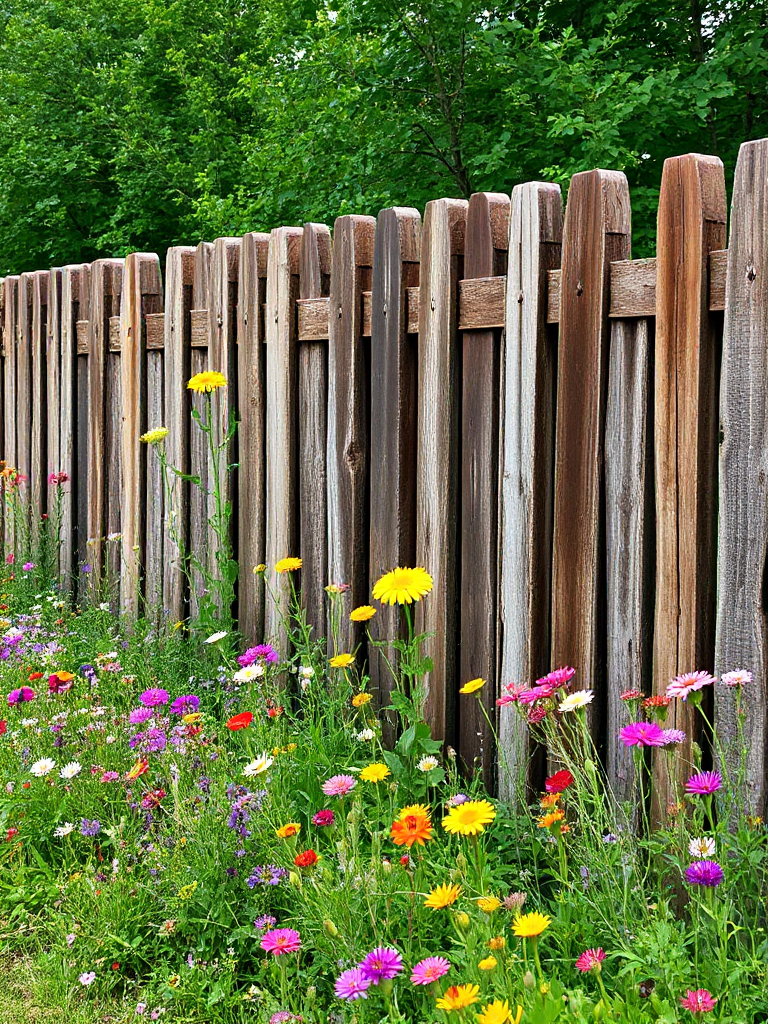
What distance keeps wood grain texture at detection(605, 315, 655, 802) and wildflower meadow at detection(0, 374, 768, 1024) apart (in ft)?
0.27

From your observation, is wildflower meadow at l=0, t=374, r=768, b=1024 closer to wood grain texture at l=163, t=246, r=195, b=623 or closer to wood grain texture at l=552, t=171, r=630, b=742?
wood grain texture at l=552, t=171, r=630, b=742

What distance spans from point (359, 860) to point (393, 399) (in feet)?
5.51

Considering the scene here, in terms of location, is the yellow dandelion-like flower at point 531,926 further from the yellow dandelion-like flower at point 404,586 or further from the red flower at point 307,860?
the yellow dandelion-like flower at point 404,586

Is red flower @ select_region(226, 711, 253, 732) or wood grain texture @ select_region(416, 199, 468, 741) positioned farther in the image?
wood grain texture @ select_region(416, 199, 468, 741)

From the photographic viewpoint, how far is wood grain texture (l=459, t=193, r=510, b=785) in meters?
3.11

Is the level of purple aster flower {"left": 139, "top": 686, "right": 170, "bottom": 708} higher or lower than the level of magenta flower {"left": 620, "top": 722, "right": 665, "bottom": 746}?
lower

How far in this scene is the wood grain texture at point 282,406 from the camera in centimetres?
407

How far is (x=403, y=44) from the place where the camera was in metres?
7.98

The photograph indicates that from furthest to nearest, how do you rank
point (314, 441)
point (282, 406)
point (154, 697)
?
1. point (282, 406)
2. point (314, 441)
3. point (154, 697)

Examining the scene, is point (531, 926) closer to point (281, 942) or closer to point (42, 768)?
point (281, 942)

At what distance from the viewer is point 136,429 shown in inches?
212

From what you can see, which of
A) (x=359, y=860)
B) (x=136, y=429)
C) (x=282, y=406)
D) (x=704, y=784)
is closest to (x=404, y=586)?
(x=359, y=860)

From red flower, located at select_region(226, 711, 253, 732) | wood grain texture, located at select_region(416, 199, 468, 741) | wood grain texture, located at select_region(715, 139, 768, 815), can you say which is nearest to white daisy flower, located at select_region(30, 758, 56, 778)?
red flower, located at select_region(226, 711, 253, 732)

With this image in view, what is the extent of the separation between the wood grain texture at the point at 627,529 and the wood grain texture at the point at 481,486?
488 millimetres
